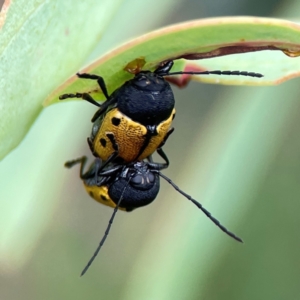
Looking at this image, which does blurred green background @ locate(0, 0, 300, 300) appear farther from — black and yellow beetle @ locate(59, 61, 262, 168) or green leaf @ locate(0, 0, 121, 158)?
green leaf @ locate(0, 0, 121, 158)

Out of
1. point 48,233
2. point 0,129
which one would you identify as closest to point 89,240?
point 48,233

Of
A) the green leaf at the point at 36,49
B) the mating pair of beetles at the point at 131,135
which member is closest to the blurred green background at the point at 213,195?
the mating pair of beetles at the point at 131,135

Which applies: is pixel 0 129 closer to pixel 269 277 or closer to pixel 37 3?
pixel 37 3

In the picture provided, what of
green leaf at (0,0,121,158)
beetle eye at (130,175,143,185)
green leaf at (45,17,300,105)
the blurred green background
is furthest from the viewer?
the blurred green background

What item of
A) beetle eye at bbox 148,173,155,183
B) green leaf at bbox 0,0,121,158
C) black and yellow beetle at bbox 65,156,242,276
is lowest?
black and yellow beetle at bbox 65,156,242,276

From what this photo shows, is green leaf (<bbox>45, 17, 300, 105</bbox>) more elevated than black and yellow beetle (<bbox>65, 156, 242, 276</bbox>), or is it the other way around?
green leaf (<bbox>45, 17, 300, 105</bbox>)

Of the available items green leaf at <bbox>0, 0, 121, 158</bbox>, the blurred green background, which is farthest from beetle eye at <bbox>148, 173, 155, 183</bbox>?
green leaf at <bbox>0, 0, 121, 158</bbox>

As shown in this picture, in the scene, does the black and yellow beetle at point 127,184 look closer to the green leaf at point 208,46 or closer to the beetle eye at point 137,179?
the beetle eye at point 137,179
